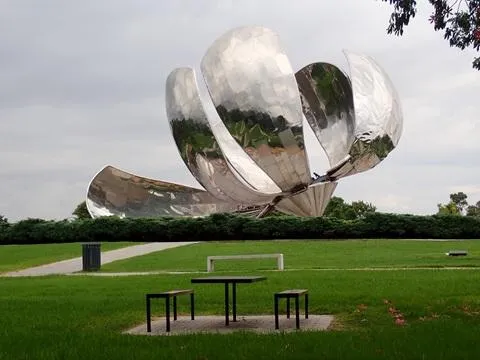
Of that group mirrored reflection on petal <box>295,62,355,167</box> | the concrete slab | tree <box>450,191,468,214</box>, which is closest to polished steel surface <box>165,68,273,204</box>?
mirrored reflection on petal <box>295,62,355,167</box>

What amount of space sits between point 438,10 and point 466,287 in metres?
5.55

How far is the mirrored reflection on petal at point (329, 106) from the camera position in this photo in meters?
33.9

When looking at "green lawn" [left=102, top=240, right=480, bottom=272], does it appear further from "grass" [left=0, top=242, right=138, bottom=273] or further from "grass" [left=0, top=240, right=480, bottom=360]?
"grass" [left=0, top=242, right=138, bottom=273]

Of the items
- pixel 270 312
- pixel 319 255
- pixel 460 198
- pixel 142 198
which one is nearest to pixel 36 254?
pixel 319 255

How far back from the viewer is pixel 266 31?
101 ft

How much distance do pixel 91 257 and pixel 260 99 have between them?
33.6ft

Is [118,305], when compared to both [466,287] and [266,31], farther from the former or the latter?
[266,31]

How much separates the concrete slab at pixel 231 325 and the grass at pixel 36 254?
13.3 m

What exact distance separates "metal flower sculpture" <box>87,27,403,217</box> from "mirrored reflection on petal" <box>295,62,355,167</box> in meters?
0.04

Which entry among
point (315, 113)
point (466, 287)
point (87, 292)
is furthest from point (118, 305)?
point (315, 113)

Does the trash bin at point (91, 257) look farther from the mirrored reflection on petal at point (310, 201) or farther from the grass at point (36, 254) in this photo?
the mirrored reflection on petal at point (310, 201)

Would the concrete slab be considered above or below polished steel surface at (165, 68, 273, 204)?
below

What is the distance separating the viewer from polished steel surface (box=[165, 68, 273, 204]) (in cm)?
3042

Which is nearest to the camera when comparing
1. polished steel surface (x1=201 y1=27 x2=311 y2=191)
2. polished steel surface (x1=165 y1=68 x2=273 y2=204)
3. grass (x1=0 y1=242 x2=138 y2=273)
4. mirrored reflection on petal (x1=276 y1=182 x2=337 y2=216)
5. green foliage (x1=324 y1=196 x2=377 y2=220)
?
grass (x1=0 y1=242 x2=138 y2=273)
